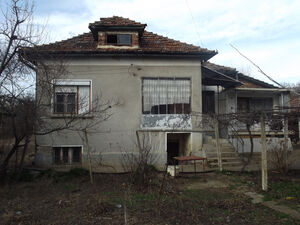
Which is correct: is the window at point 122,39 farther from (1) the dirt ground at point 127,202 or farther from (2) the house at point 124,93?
(1) the dirt ground at point 127,202

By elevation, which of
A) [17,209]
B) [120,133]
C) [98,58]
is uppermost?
[98,58]

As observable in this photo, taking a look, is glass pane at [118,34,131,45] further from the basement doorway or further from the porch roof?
the basement doorway

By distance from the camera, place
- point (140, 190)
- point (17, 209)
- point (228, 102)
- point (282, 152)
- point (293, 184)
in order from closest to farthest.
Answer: point (17, 209)
point (140, 190)
point (293, 184)
point (282, 152)
point (228, 102)

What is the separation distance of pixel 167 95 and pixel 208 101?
4508mm

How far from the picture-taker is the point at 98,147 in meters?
11.5

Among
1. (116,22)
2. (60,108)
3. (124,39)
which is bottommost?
(60,108)

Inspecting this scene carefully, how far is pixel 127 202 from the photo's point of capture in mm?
6617

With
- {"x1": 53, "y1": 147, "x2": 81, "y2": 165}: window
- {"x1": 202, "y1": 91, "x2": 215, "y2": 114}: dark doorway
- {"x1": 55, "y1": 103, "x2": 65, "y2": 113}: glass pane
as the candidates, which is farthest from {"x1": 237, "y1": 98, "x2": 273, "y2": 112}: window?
{"x1": 55, "y1": 103, "x2": 65, "y2": 113}: glass pane

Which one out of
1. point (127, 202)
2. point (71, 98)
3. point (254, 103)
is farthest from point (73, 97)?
point (254, 103)

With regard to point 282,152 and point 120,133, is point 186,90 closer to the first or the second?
point 120,133

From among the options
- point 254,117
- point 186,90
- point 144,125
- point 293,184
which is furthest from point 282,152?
point 144,125

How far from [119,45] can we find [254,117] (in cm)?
700

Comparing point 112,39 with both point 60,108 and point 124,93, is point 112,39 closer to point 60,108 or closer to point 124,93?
point 124,93

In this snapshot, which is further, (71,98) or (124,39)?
(124,39)
